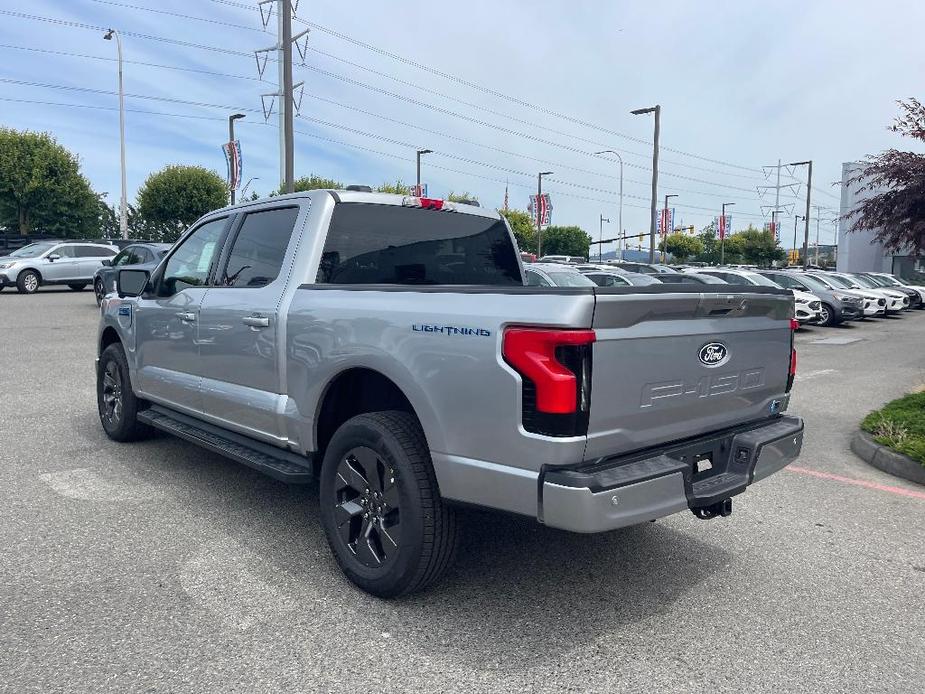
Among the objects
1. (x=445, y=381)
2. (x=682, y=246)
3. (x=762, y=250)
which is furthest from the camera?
(x=682, y=246)

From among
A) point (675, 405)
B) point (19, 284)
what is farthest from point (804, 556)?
point (19, 284)

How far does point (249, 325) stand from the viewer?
4199mm

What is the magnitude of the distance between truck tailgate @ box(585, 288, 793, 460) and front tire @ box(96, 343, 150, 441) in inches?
170

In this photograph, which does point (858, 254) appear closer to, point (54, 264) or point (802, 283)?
point (802, 283)

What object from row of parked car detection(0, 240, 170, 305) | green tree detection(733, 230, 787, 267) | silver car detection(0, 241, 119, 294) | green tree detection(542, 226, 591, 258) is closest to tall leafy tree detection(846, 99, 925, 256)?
row of parked car detection(0, 240, 170, 305)

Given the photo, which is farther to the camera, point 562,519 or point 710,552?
point 710,552

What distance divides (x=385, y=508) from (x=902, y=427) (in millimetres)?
5290

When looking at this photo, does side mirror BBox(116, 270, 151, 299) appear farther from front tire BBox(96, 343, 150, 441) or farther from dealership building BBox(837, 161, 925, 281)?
dealership building BBox(837, 161, 925, 281)

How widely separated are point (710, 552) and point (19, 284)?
24.0 meters

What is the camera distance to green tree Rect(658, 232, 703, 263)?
109 metres

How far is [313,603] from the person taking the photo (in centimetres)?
335

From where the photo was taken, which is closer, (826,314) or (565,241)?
(826,314)

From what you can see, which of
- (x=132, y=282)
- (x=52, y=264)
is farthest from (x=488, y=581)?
(x=52, y=264)

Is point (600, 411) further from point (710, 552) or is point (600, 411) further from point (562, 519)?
point (710, 552)
